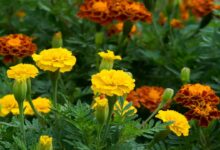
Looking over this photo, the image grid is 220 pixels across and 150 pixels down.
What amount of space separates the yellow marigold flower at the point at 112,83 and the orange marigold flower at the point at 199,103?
0.90 ft

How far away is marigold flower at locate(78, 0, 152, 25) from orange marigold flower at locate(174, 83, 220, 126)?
392 mm

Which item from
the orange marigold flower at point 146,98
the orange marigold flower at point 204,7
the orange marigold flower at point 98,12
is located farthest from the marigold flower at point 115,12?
the orange marigold flower at point 204,7

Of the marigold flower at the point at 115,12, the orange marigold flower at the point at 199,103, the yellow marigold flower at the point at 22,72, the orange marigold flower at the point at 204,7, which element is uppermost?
the marigold flower at the point at 115,12

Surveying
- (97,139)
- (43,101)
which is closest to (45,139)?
(97,139)

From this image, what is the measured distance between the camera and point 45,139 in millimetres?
962

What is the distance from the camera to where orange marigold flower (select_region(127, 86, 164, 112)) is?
58.7 inches

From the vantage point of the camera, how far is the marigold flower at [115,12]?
63.7 inches

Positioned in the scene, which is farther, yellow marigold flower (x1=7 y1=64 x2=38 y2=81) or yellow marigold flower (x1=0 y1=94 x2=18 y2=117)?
yellow marigold flower (x1=0 y1=94 x2=18 y2=117)

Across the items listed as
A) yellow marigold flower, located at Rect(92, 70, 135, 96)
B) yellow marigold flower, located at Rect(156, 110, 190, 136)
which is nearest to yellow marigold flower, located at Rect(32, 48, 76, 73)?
yellow marigold flower, located at Rect(92, 70, 135, 96)

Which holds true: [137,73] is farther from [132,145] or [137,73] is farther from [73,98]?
[132,145]

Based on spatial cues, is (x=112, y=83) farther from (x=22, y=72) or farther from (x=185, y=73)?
(x=185, y=73)

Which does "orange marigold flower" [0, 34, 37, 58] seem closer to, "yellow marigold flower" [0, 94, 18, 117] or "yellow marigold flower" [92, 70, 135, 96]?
"yellow marigold flower" [0, 94, 18, 117]

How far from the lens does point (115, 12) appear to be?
1.62 m

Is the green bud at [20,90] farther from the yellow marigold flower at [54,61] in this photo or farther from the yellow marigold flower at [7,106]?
the yellow marigold flower at [7,106]
